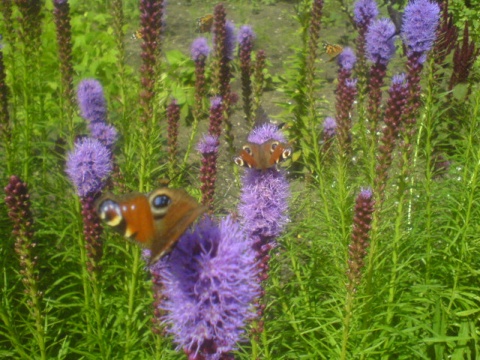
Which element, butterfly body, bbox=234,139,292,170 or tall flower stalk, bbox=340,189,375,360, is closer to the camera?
tall flower stalk, bbox=340,189,375,360

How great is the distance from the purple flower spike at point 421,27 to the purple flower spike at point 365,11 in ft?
2.31

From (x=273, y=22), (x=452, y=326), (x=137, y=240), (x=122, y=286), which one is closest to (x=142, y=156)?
(x=122, y=286)

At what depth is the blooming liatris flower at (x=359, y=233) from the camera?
80.7 inches

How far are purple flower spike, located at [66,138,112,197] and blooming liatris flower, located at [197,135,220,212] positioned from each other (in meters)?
0.45

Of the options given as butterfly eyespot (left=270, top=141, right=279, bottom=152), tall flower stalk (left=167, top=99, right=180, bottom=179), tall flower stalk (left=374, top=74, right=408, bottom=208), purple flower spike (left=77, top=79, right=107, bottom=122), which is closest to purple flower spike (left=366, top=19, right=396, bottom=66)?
tall flower stalk (left=374, top=74, right=408, bottom=208)

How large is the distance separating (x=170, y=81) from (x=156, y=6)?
12.5 ft

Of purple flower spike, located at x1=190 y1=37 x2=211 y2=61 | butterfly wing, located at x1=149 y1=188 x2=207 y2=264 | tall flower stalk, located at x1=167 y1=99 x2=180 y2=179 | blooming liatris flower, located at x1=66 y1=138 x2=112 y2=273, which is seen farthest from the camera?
purple flower spike, located at x1=190 y1=37 x2=211 y2=61

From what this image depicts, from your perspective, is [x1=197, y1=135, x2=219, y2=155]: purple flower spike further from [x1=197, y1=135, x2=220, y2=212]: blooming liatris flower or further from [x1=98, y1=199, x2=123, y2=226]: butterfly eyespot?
[x1=98, y1=199, x2=123, y2=226]: butterfly eyespot

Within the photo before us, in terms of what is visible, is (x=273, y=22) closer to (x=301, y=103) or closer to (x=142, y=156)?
(x=301, y=103)

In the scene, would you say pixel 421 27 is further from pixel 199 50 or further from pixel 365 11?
pixel 199 50

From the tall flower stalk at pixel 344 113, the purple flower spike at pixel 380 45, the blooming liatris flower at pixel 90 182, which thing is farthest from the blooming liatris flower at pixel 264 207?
the purple flower spike at pixel 380 45

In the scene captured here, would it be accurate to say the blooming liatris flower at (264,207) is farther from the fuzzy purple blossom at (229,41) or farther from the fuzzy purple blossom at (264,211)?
the fuzzy purple blossom at (229,41)

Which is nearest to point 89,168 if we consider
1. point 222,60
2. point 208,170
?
point 208,170

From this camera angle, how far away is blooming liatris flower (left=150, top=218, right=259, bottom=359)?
1596 mm
